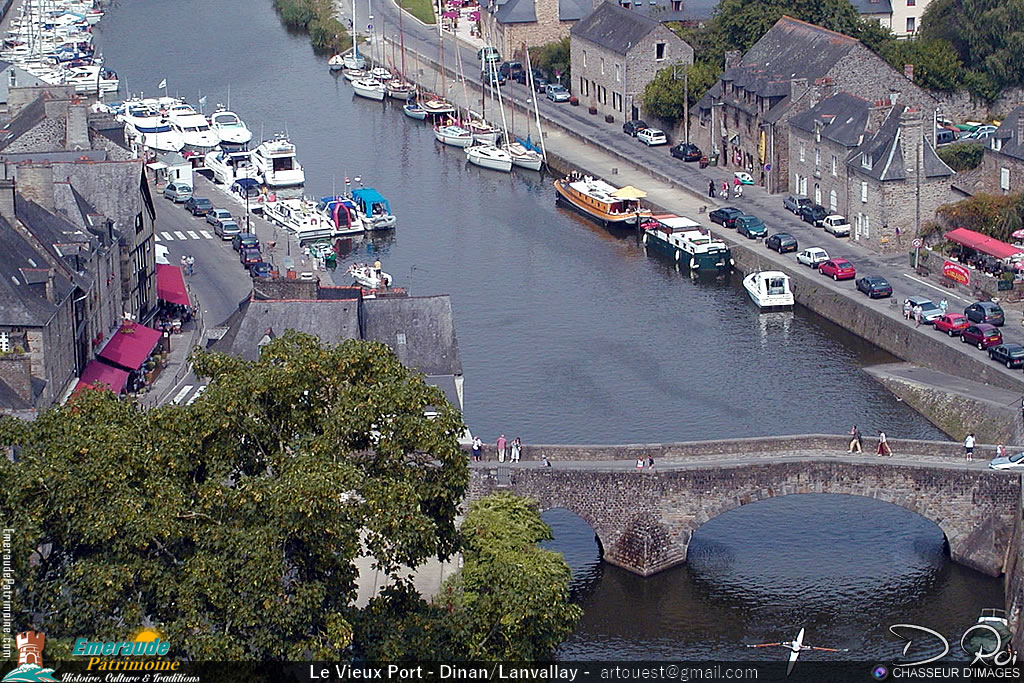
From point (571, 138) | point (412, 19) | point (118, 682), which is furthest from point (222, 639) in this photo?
point (412, 19)

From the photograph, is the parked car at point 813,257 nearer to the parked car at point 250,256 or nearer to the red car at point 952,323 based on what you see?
the red car at point 952,323

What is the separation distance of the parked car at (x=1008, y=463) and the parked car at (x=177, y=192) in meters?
48.2

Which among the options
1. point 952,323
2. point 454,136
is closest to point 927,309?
point 952,323

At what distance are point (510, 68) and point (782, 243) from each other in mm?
39608

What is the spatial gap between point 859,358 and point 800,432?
8.81m

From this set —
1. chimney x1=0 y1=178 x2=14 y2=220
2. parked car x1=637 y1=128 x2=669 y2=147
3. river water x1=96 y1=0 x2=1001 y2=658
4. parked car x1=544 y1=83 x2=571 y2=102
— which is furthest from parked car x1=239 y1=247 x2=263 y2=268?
parked car x1=544 y1=83 x2=571 y2=102

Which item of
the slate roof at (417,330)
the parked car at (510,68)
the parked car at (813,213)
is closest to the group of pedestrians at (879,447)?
the slate roof at (417,330)

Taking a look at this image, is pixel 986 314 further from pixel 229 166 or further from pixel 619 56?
pixel 229 166

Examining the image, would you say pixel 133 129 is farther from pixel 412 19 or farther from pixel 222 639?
pixel 222 639

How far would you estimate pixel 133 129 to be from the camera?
359 feet

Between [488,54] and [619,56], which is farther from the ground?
[619,56]

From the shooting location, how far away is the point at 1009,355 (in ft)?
224

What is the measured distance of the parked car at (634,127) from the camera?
4168 inches

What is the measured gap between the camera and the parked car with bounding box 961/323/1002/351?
2753 inches
